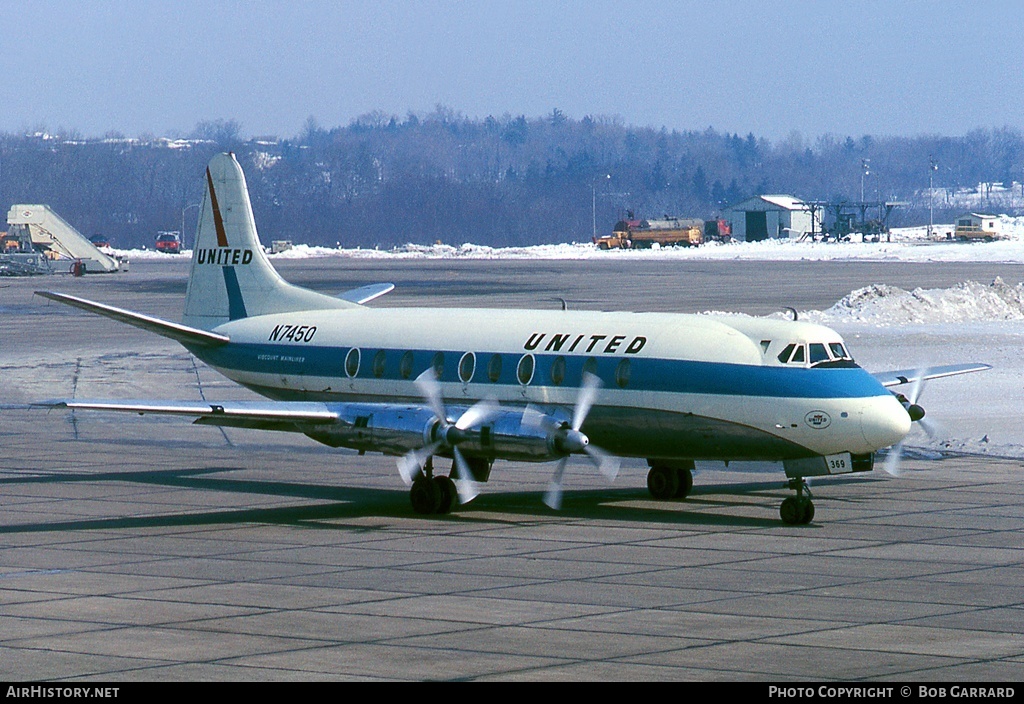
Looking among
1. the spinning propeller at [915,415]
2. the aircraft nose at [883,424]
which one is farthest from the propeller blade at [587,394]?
the spinning propeller at [915,415]

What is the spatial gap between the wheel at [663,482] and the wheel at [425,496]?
449 cm

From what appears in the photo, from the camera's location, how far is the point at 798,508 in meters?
25.0

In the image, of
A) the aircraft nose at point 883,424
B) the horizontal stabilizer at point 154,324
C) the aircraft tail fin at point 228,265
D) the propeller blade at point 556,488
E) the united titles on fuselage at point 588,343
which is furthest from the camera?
the aircraft tail fin at point 228,265

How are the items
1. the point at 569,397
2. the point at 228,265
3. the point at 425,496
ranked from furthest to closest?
the point at 228,265, the point at 569,397, the point at 425,496

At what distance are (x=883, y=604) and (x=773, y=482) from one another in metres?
11.8

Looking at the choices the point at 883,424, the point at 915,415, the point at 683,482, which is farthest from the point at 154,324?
the point at 915,415

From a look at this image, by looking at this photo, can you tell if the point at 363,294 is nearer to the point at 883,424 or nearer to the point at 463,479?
the point at 463,479

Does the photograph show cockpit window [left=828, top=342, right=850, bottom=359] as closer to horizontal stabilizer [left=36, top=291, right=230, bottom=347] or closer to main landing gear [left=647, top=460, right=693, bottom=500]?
main landing gear [left=647, top=460, right=693, bottom=500]

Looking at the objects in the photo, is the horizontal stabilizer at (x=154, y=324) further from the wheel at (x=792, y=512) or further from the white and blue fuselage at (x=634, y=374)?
the wheel at (x=792, y=512)

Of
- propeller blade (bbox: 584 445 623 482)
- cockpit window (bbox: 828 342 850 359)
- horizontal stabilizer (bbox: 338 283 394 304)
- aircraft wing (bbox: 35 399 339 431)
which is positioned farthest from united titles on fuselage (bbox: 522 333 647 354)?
horizontal stabilizer (bbox: 338 283 394 304)

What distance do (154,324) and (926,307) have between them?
148 ft

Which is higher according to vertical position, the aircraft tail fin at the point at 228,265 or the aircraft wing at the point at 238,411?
the aircraft tail fin at the point at 228,265

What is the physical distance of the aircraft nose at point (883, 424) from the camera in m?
24.2

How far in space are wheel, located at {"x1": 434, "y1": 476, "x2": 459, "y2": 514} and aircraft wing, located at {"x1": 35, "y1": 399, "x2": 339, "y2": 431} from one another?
2.15 metres
